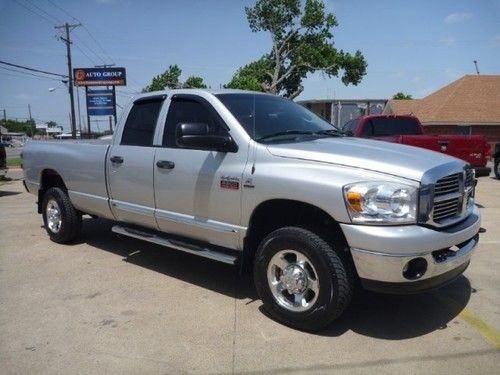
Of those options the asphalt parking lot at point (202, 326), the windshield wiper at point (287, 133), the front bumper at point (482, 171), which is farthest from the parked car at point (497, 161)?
the windshield wiper at point (287, 133)

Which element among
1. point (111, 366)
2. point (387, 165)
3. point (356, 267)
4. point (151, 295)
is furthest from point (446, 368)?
point (151, 295)

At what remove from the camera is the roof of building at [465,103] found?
3219 cm

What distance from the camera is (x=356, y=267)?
11.3 feet

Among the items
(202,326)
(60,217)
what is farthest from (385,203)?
(60,217)

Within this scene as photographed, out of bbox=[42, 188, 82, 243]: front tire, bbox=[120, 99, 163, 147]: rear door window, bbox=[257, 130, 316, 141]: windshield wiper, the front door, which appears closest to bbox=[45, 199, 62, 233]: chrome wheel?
bbox=[42, 188, 82, 243]: front tire

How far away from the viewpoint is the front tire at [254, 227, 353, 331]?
11.6 ft

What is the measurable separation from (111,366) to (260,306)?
1.50 meters

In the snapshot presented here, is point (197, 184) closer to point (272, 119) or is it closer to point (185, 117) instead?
point (185, 117)

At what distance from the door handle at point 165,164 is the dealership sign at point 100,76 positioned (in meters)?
25.5

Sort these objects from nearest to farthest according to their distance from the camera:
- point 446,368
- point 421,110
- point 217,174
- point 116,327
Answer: point 446,368, point 116,327, point 217,174, point 421,110

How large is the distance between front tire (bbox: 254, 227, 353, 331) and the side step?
36 centimetres

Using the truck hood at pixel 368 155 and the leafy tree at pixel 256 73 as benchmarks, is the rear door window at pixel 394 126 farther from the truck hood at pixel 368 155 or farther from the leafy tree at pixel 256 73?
the leafy tree at pixel 256 73

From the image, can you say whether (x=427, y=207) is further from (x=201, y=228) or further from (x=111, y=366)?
(x=111, y=366)

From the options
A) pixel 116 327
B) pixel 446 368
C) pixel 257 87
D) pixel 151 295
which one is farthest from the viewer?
pixel 257 87
